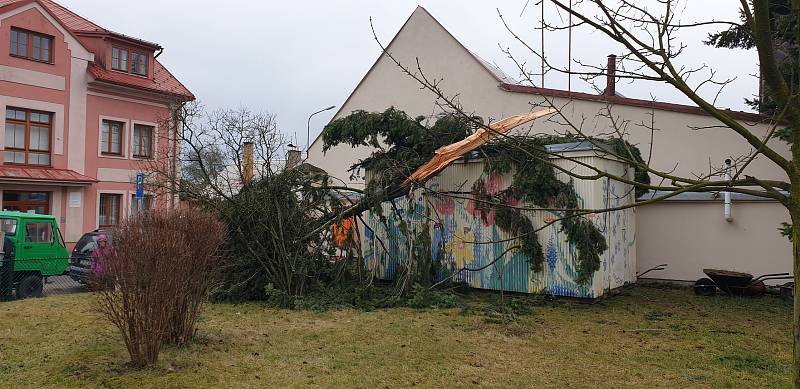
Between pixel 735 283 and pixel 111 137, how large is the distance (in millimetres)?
22599

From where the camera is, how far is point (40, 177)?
21.1 metres

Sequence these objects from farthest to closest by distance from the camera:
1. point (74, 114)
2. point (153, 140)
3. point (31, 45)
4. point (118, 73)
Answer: point (153, 140), point (118, 73), point (74, 114), point (31, 45)

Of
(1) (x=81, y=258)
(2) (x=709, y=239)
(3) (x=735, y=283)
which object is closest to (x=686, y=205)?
(2) (x=709, y=239)

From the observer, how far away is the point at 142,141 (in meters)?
25.5

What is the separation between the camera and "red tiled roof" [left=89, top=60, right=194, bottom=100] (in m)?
23.5

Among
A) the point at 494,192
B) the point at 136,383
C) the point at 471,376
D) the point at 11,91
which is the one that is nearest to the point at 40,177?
the point at 11,91

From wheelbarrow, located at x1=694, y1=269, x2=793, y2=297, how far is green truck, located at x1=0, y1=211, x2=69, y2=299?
1495 cm

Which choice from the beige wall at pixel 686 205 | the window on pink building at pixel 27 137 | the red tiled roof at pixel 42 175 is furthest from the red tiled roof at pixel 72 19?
the beige wall at pixel 686 205

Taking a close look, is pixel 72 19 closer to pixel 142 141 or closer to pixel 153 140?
pixel 142 141

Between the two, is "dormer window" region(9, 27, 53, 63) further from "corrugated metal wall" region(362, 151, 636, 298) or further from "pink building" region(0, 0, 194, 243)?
"corrugated metal wall" region(362, 151, 636, 298)

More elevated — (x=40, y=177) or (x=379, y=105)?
(x=379, y=105)

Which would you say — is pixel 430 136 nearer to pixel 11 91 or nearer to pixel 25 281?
pixel 25 281

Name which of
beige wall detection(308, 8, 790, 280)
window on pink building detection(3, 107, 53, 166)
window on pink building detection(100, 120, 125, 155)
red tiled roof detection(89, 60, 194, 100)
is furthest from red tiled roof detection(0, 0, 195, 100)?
beige wall detection(308, 8, 790, 280)

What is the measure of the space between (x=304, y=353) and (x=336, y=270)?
5.09 m
